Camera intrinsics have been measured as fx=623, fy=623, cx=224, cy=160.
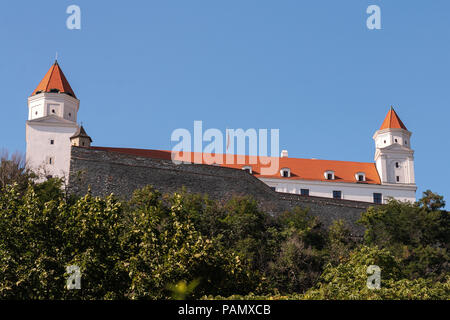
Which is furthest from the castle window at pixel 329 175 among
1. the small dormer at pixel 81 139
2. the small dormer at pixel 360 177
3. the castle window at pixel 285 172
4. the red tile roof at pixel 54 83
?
the red tile roof at pixel 54 83

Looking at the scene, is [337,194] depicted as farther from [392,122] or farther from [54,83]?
[54,83]

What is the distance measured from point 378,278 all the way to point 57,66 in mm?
39888

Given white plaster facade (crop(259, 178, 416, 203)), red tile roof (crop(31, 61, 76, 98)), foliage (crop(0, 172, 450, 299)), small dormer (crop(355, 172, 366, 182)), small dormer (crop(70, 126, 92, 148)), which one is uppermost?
red tile roof (crop(31, 61, 76, 98))

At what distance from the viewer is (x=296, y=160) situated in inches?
2265

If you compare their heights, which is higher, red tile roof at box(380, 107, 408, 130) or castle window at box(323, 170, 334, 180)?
red tile roof at box(380, 107, 408, 130)

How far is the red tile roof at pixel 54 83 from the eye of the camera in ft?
171

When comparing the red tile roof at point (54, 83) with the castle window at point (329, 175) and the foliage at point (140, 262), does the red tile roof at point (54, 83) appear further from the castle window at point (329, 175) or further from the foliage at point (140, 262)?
the foliage at point (140, 262)

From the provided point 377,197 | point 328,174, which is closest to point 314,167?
point 328,174

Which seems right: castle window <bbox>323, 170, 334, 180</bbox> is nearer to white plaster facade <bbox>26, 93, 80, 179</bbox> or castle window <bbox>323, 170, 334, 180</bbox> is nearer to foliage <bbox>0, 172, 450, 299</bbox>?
white plaster facade <bbox>26, 93, 80, 179</bbox>

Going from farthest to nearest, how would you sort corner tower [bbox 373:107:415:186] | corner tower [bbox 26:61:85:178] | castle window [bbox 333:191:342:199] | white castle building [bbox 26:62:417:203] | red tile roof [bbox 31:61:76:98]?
corner tower [bbox 373:107:415:186]
castle window [bbox 333:191:342:199]
red tile roof [bbox 31:61:76:98]
white castle building [bbox 26:62:417:203]
corner tower [bbox 26:61:85:178]

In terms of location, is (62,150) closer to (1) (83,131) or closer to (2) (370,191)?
(1) (83,131)

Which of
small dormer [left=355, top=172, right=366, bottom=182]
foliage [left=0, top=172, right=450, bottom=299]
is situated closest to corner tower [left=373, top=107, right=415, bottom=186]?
small dormer [left=355, top=172, right=366, bottom=182]

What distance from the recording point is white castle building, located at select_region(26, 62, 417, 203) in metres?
47.3
